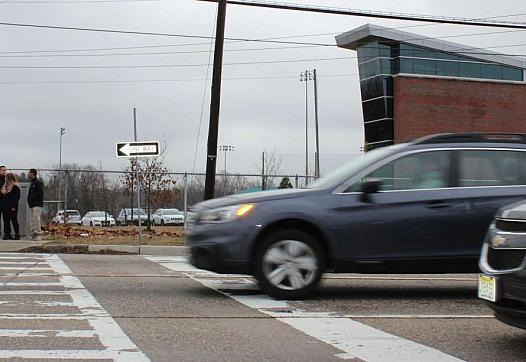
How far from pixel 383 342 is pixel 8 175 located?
42.1 ft

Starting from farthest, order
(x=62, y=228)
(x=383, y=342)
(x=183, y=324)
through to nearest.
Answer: (x=62, y=228) < (x=183, y=324) < (x=383, y=342)

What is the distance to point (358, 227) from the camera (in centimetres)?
734

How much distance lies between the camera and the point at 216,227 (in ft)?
24.2

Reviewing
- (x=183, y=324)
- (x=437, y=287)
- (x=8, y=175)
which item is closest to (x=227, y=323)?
(x=183, y=324)

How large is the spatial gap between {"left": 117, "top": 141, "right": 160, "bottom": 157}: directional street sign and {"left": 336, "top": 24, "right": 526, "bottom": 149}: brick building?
26.9 metres

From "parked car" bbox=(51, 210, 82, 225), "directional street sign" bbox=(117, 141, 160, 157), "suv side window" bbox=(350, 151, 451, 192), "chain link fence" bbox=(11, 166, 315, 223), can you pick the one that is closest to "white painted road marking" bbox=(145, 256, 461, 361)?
"suv side window" bbox=(350, 151, 451, 192)

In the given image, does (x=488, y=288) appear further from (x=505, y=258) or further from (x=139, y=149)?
(x=139, y=149)

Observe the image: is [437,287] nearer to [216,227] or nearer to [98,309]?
[216,227]

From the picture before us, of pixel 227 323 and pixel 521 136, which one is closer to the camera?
pixel 227 323

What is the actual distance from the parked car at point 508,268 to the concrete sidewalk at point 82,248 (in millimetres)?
10387

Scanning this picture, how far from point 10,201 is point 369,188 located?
37.7 feet

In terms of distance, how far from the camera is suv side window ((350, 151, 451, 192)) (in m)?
7.51

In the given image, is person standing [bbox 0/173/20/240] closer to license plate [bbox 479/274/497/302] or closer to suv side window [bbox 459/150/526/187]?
suv side window [bbox 459/150/526/187]

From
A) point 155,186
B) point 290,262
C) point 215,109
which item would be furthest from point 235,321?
point 155,186
